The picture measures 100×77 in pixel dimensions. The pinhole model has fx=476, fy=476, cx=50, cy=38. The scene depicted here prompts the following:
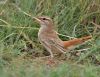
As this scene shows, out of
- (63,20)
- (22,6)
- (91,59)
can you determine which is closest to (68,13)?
(63,20)

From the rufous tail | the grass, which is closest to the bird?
the rufous tail

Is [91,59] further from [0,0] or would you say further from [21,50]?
[0,0]

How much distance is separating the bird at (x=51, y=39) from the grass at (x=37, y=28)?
0.14 meters

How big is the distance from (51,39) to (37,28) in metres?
0.54

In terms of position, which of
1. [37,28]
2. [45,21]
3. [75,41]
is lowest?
[75,41]

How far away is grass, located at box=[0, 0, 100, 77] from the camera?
6355 mm

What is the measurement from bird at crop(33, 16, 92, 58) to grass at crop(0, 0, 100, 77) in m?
0.14

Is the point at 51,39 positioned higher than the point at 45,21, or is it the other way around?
the point at 45,21

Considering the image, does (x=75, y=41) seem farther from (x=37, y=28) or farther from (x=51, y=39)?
(x=37, y=28)

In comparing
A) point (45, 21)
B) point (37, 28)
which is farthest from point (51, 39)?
point (37, 28)

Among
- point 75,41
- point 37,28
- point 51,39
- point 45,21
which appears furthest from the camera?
point 37,28

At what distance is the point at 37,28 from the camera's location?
7223 millimetres

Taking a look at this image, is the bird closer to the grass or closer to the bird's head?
the bird's head

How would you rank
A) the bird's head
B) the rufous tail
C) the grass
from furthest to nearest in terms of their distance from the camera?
the bird's head → the rufous tail → the grass
